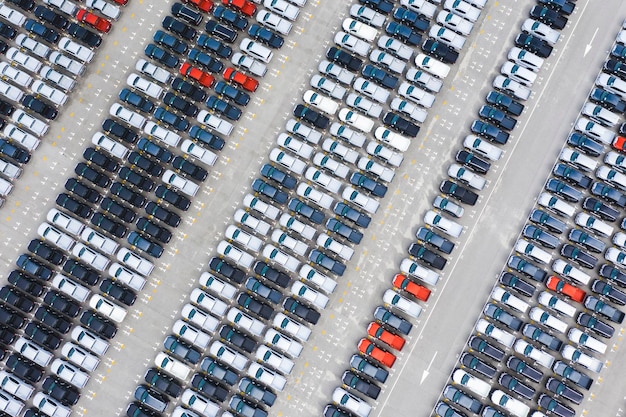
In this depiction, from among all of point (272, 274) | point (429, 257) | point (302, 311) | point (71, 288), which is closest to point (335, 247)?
point (272, 274)

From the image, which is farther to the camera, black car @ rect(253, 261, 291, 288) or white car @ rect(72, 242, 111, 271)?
white car @ rect(72, 242, 111, 271)

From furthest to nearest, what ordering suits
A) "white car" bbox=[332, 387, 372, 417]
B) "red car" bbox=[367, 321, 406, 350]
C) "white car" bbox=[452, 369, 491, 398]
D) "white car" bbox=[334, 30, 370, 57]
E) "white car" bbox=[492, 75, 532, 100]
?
"white car" bbox=[334, 30, 370, 57] < "white car" bbox=[492, 75, 532, 100] < "red car" bbox=[367, 321, 406, 350] < "white car" bbox=[332, 387, 372, 417] < "white car" bbox=[452, 369, 491, 398]

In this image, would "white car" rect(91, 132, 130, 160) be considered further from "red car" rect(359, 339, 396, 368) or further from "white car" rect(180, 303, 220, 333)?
"red car" rect(359, 339, 396, 368)

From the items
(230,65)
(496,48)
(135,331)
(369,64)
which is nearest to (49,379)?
(135,331)

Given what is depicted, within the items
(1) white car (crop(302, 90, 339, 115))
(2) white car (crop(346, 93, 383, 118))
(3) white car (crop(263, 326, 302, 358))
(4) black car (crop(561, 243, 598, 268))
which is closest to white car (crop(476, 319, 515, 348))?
(4) black car (crop(561, 243, 598, 268))

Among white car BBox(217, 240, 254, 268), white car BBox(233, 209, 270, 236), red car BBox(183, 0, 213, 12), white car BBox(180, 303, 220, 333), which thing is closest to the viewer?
white car BBox(180, 303, 220, 333)

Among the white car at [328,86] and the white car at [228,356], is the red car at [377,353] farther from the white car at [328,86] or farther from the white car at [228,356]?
the white car at [328,86]

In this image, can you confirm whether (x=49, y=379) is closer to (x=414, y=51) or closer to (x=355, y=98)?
(x=355, y=98)

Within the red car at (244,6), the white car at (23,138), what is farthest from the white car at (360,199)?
the white car at (23,138)
